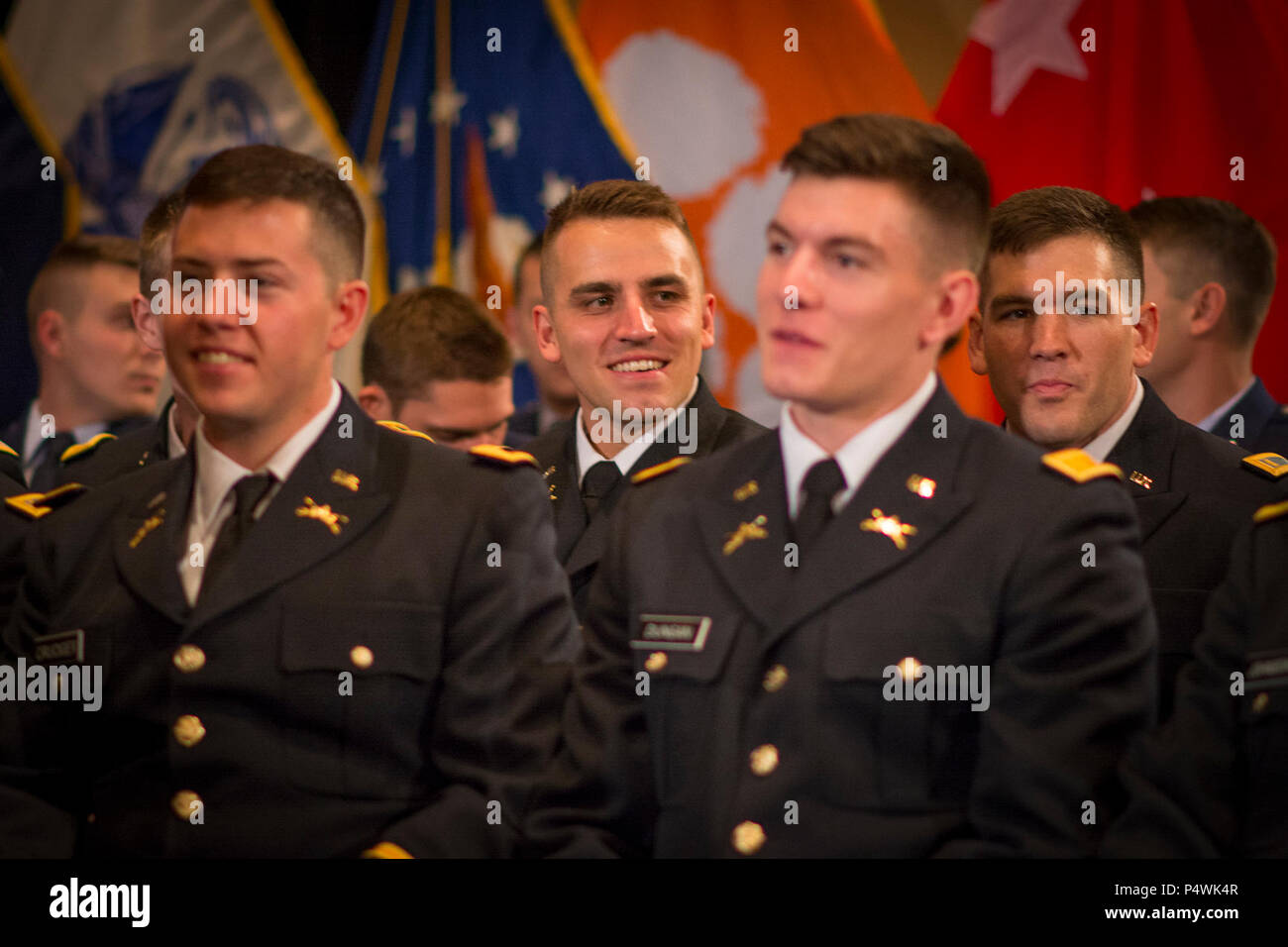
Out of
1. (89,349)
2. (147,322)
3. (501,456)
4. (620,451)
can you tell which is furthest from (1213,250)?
(89,349)

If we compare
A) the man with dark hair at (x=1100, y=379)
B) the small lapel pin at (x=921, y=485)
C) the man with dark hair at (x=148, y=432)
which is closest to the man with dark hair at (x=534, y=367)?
the man with dark hair at (x=148, y=432)

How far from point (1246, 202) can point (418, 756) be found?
4.33 m

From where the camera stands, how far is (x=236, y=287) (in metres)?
2.48

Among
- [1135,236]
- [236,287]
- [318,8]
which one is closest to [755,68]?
[318,8]

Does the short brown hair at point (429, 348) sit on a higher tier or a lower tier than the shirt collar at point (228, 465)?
higher

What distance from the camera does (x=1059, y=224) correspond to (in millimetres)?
3129

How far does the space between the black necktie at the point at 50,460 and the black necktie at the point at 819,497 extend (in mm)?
2831

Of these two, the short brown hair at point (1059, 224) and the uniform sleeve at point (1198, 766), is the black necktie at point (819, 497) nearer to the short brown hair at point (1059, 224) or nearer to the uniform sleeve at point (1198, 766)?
the uniform sleeve at point (1198, 766)

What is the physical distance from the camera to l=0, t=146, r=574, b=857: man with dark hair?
239 centimetres

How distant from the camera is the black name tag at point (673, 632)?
2221 millimetres

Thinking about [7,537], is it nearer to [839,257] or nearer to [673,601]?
[673,601]

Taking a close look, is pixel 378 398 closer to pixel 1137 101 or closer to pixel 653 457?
pixel 653 457

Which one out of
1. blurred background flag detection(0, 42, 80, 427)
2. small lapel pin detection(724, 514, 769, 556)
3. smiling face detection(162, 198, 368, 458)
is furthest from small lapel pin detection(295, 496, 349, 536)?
blurred background flag detection(0, 42, 80, 427)

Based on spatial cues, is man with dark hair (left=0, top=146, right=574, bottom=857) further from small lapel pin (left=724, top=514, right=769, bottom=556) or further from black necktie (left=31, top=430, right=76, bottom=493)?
black necktie (left=31, top=430, right=76, bottom=493)
